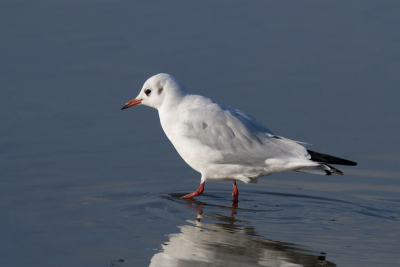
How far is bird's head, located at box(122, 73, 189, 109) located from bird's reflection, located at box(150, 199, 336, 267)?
1812 mm

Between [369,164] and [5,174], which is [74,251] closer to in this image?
[5,174]

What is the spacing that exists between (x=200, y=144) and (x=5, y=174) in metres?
2.76

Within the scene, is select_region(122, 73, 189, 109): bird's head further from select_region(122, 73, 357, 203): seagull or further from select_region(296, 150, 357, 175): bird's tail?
select_region(296, 150, 357, 175): bird's tail

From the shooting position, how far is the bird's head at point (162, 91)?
772 cm

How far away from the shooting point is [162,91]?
7.83 meters

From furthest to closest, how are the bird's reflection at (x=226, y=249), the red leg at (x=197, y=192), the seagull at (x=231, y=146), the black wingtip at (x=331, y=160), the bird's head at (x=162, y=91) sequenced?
1. the bird's head at (x=162, y=91)
2. the red leg at (x=197, y=192)
3. the seagull at (x=231, y=146)
4. the black wingtip at (x=331, y=160)
5. the bird's reflection at (x=226, y=249)

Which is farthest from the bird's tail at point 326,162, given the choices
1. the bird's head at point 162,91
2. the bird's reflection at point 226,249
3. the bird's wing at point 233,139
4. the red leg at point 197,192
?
the bird's head at point 162,91

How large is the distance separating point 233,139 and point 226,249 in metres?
1.73

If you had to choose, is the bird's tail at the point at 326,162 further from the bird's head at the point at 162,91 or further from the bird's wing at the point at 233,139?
the bird's head at the point at 162,91

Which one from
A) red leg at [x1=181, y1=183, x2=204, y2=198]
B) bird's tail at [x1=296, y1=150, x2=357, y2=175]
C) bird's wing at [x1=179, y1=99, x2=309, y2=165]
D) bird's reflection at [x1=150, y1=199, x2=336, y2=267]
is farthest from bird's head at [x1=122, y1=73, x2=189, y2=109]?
bird's tail at [x1=296, y1=150, x2=357, y2=175]

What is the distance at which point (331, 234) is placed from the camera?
6.33 meters

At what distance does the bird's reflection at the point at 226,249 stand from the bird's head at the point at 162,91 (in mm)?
1812

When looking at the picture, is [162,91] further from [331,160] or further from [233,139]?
[331,160]

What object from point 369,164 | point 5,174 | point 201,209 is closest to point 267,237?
point 201,209
